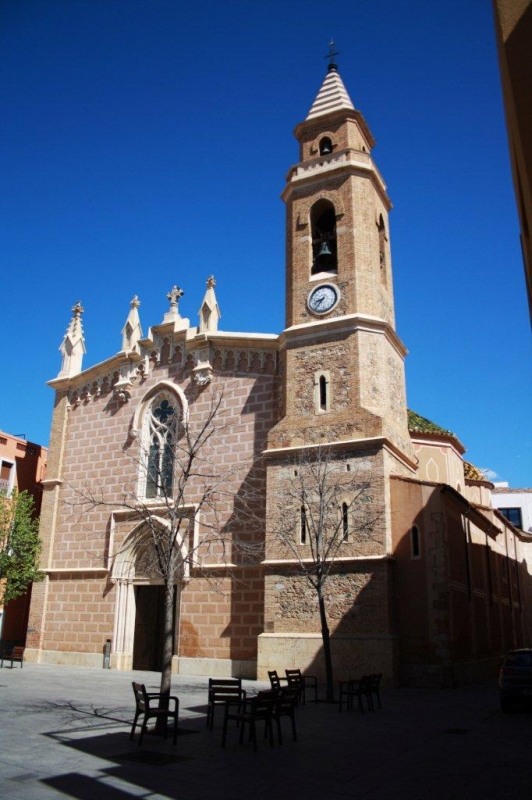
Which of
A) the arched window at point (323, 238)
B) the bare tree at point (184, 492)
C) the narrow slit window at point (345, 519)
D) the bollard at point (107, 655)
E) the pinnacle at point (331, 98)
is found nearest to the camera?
the narrow slit window at point (345, 519)

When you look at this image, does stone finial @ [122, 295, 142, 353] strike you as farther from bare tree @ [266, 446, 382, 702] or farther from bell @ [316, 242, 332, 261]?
bare tree @ [266, 446, 382, 702]

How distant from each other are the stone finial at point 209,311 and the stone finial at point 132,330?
3.32m

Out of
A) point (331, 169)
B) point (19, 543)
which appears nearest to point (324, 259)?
point (331, 169)

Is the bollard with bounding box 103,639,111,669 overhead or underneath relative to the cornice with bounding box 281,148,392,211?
underneath

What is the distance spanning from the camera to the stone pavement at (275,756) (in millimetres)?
7594

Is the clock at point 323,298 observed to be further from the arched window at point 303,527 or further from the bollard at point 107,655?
the bollard at point 107,655

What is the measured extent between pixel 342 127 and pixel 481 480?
1945cm

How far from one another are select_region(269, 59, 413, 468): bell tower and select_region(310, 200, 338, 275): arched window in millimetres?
38

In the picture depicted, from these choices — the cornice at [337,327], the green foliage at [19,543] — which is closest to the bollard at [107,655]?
the green foliage at [19,543]

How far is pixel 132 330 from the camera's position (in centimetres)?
2895

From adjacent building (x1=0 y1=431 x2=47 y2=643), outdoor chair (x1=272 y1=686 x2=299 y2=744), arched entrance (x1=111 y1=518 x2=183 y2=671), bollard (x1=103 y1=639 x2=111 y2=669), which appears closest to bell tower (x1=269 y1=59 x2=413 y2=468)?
arched entrance (x1=111 y1=518 x2=183 y2=671)

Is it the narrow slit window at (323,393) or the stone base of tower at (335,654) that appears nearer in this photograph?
the stone base of tower at (335,654)

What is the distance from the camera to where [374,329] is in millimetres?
23078

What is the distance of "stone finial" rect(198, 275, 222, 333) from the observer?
87.5 feet
